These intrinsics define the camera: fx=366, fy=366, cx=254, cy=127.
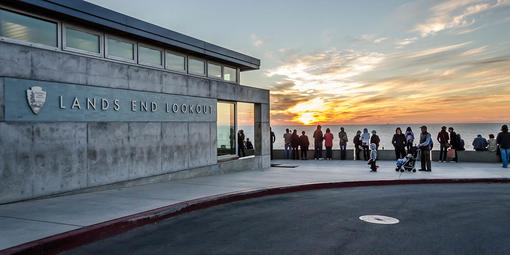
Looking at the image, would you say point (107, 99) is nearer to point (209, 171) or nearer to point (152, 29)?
point (152, 29)

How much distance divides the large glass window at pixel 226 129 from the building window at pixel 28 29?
6.73 metres

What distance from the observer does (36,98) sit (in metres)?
8.06

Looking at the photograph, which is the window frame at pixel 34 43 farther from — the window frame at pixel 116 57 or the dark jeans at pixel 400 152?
the dark jeans at pixel 400 152

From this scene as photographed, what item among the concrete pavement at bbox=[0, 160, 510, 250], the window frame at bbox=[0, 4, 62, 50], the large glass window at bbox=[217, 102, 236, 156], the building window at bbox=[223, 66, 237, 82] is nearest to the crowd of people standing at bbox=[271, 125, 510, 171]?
the concrete pavement at bbox=[0, 160, 510, 250]

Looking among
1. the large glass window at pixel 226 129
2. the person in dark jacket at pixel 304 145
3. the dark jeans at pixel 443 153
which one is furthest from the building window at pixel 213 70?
the dark jeans at pixel 443 153

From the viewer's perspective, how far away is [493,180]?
488 inches

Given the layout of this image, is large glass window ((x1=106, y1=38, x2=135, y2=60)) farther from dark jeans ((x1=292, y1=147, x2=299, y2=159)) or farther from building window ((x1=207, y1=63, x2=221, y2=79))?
dark jeans ((x1=292, y1=147, x2=299, y2=159))

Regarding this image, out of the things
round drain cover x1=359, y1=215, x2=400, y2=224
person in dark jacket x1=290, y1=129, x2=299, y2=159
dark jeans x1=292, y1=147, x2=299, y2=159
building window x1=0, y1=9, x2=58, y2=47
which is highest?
building window x1=0, y1=9, x2=58, y2=47

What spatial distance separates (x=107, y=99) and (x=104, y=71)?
0.74 meters

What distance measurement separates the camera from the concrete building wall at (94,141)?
773 centimetres

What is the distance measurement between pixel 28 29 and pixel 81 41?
137 cm

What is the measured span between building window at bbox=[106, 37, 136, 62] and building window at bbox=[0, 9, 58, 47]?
161 centimetres

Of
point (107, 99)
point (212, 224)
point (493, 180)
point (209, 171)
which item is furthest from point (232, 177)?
point (493, 180)

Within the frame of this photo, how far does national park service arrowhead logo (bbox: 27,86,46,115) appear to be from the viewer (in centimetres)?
795
